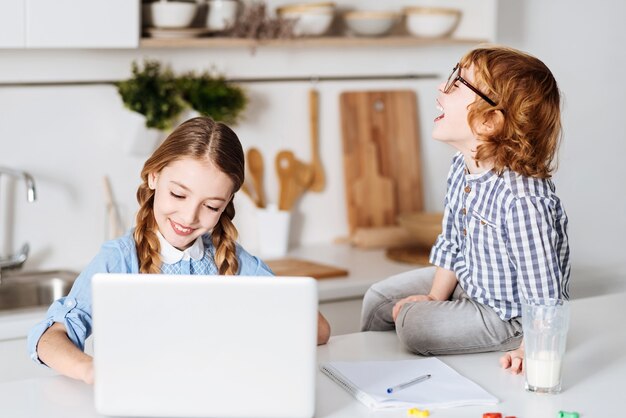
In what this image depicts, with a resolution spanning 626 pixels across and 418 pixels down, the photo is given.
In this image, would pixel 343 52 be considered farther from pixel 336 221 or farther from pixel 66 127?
pixel 66 127

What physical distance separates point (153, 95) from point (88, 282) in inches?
53.4

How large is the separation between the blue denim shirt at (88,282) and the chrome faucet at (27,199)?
1082mm

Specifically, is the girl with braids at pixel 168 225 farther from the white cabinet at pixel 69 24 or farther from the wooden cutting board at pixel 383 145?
the wooden cutting board at pixel 383 145

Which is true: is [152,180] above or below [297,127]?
above

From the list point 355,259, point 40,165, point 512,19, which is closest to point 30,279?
point 40,165

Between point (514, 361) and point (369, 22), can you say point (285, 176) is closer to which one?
point (369, 22)

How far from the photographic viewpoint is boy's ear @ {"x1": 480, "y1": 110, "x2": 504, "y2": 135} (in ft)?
6.09

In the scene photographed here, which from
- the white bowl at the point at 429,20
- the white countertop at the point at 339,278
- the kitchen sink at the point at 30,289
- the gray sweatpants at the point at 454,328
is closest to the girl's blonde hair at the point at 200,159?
the gray sweatpants at the point at 454,328

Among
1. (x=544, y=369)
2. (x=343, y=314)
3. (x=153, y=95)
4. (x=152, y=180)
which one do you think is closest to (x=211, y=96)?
(x=153, y=95)

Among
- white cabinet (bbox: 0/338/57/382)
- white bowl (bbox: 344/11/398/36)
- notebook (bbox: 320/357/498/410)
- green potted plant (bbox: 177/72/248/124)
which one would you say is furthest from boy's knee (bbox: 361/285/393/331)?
white bowl (bbox: 344/11/398/36)

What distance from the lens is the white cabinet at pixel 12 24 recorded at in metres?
2.55

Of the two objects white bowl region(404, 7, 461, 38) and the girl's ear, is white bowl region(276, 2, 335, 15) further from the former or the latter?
the girl's ear

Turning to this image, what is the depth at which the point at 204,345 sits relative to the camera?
1.39 meters

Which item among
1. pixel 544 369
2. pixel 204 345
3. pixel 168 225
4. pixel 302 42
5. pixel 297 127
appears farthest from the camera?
pixel 297 127
